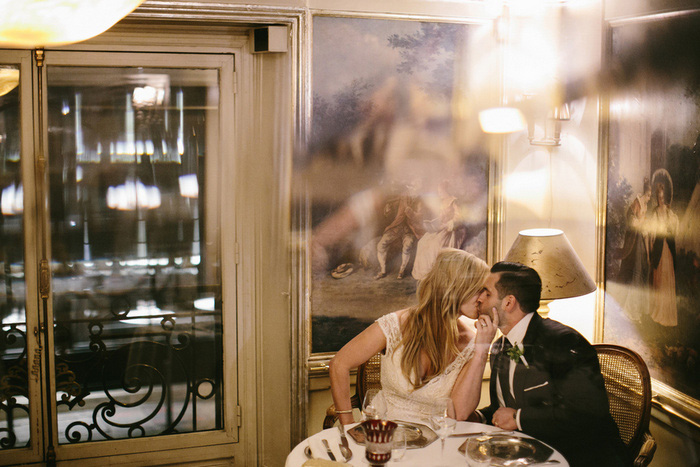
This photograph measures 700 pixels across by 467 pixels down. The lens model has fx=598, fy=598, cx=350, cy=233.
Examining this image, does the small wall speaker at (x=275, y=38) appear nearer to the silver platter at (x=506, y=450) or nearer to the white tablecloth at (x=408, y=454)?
the white tablecloth at (x=408, y=454)

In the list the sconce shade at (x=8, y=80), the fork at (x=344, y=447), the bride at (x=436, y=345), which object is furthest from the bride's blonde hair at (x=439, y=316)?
the sconce shade at (x=8, y=80)

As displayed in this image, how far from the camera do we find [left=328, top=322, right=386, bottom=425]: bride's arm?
2.45 m

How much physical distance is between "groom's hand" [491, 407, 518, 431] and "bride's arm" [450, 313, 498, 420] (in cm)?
9

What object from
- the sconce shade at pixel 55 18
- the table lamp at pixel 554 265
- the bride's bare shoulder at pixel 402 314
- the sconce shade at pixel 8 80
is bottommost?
the bride's bare shoulder at pixel 402 314

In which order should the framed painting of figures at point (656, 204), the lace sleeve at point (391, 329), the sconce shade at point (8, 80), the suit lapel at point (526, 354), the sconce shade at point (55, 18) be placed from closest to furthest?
the sconce shade at point (55, 18) → the framed painting of figures at point (656, 204) → the suit lapel at point (526, 354) → the lace sleeve at point (391, 329) → the sconce shade at point (8, 80)

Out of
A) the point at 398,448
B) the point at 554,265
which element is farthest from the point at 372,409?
the point at 554,265

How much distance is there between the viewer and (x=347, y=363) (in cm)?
248

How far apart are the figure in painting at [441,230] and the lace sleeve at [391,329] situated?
8.7 inches

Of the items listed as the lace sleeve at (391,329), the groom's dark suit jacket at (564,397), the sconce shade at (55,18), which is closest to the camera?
the sconce shade at (55,18)

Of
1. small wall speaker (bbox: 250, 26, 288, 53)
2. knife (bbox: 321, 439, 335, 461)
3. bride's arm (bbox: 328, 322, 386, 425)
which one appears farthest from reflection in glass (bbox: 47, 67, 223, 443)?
knife (bbox: 321, 439, 335, 461)

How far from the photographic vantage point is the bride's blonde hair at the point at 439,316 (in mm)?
2289

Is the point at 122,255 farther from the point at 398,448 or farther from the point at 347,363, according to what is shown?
the point at 398,448

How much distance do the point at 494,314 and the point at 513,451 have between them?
51 centimetres

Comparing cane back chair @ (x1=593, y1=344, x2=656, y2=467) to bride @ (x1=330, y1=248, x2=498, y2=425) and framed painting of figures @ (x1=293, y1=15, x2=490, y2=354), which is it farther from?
framed painting of figures @ (x1=293, y1=15, x2=490, y2=354)
